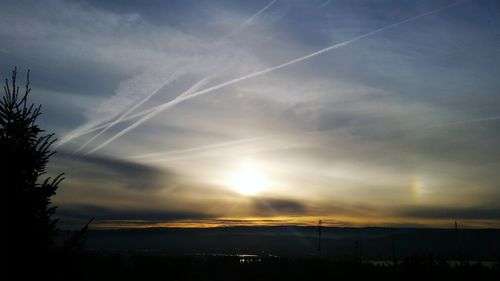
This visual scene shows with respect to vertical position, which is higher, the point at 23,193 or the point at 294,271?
the point at 23,193

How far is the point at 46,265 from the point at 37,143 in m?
2.63

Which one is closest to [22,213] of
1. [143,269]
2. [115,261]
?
[143,269]

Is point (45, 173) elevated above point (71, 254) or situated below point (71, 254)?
above

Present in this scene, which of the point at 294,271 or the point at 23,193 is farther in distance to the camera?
the point at 294,271

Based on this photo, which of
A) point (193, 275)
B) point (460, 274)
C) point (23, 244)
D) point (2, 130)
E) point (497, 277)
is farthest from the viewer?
point (193, 275)

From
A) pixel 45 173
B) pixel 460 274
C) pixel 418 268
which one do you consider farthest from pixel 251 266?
pixel 45 173

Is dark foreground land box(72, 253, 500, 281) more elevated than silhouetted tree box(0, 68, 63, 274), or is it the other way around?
silhouetted tree box(0, 68, 63, 274)

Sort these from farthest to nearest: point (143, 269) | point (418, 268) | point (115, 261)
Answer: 1. point (115, 261)
2. point (143, 269)
3. point (418, 268)

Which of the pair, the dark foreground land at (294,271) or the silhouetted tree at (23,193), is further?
the dark foreground land at (294,271)

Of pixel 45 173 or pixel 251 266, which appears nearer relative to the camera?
pixel 45 173

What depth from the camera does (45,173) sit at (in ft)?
33.1

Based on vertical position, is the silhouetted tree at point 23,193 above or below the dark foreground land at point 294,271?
above

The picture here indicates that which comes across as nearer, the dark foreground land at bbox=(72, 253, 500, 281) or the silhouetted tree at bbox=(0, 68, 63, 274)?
the silhouetted tree at bbox=(0, 68, 63, 274)

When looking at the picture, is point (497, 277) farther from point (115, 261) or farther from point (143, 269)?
point (115, 261)
